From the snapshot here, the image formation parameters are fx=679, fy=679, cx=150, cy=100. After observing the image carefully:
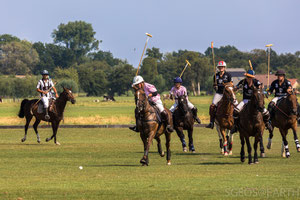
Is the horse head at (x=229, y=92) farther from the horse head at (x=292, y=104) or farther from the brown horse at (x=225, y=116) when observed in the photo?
the horse head at (x=292, y=104)

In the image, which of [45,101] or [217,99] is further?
[45,101]

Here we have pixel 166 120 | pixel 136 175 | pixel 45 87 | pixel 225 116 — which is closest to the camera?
pixel 136 175

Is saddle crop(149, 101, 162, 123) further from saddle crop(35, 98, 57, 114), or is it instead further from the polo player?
the polo player

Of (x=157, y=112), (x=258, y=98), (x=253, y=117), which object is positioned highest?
(x=258, y=98)

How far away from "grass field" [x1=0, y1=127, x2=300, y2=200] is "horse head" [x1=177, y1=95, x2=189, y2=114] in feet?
5.13

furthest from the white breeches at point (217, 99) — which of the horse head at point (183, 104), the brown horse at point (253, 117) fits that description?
the brown horse at point (253, 117)

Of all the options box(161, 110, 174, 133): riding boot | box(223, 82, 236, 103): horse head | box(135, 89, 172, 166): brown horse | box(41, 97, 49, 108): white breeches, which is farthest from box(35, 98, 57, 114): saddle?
box(135, 89, 172, 166): brown horse

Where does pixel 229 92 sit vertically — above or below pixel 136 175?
above

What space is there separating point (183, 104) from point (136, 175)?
754 centimetres

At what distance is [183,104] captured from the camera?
75.0 feet

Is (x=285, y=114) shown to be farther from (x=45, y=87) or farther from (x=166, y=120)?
(x=45, y=87)

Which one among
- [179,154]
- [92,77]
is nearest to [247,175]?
[179,154]

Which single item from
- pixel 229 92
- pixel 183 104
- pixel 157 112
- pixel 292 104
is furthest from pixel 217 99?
pixel 157 112

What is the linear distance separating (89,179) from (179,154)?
7.67m
